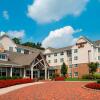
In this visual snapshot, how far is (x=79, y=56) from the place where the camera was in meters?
64.1

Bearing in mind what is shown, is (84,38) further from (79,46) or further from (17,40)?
(17,40)

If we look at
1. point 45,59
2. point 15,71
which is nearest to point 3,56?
point 15,71

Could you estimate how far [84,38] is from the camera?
6344cm

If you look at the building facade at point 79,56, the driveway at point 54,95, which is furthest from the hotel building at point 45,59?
the driveway at point 54,95

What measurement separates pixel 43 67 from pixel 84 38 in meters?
17.5

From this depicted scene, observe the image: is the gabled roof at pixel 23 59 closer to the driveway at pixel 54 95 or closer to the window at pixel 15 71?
the window at pixel 15 71

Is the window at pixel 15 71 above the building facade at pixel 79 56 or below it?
below

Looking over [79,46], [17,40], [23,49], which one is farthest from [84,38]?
[17,40]

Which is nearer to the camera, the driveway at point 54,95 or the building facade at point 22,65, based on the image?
the driveway at point 54,95

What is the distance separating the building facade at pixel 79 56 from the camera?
6166 cm

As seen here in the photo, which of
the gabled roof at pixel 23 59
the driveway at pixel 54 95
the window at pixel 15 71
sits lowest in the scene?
the driveway at pixel 54 95

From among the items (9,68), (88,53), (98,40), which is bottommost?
(9,68)

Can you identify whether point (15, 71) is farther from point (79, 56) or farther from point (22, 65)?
point (79, 56)

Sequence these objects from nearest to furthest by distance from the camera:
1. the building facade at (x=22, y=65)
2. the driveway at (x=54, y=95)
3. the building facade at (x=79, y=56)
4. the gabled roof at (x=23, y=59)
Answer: the driveway at (x=54, y=95) → the building facade at (x=22, y=65) → the gabled roof at (x=23, y=59) → the building facade at (x=79, y=56)
